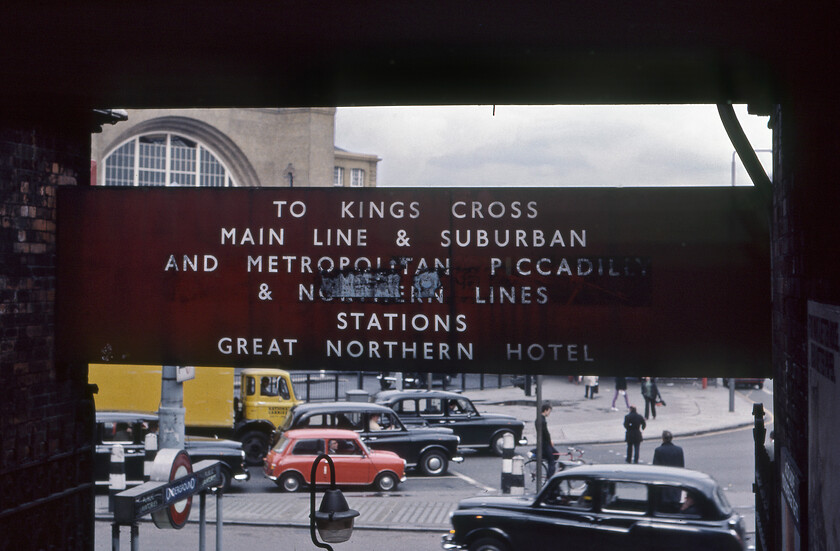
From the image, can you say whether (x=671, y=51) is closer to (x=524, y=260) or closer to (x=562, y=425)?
(x=524, y=260)

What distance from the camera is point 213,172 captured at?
4147cm

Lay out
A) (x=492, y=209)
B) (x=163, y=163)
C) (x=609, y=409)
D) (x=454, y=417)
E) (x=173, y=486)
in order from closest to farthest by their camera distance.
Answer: (x=492, y=209) < (x=173, y=486) < (x=454, y=417) < (x=609, y=409) < (x=163, y=163)

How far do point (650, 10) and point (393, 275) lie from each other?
257 centimetres

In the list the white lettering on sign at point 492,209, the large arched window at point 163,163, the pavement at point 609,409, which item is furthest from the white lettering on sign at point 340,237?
the large arched window at point 163,163

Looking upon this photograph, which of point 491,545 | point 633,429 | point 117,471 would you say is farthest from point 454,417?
point 491,545

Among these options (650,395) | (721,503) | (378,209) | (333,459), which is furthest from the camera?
(650,395)

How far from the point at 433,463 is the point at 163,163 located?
1060 inches

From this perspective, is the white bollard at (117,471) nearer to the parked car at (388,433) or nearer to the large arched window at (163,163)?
the parked car at (388,433)

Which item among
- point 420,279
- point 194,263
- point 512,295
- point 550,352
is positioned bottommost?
point 550,352

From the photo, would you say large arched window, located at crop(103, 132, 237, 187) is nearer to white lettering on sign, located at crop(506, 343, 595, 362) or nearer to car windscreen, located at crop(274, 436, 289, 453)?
car windscreen, located at crop(274, 436, 289, 453)

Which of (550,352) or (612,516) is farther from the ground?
(550,352)

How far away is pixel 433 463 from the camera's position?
17.5 metres

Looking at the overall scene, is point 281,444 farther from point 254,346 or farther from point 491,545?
point 254,346

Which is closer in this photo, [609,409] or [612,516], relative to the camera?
[612,516]
